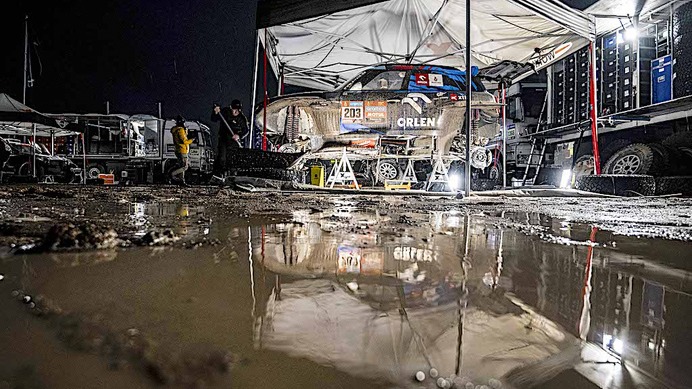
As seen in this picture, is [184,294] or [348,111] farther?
[348,111]

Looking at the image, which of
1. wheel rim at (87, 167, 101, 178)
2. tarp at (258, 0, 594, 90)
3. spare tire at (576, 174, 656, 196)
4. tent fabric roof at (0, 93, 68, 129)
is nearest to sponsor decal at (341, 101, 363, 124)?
tarp at (258, 0, 594, 90)

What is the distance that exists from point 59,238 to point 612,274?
1393mm

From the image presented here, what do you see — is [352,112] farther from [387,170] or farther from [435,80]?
[387,170]

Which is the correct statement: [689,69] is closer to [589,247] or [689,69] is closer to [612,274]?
[589,247]

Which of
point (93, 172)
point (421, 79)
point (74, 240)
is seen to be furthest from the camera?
point (93, 172)

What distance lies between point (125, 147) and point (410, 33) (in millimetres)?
8378

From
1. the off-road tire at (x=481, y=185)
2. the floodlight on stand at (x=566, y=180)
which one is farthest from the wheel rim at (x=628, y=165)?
the off-road tire at (x=481, y=185)

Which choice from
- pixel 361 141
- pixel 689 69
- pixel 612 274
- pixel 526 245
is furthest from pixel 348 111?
pixel 689 69

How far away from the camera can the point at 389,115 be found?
498 centimetres

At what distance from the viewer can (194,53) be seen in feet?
41.3

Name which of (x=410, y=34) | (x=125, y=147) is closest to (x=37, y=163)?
(x=125, y=147)

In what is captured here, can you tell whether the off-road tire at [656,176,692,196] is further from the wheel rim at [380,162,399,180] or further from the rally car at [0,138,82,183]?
the rally car at [0,138,82,183]

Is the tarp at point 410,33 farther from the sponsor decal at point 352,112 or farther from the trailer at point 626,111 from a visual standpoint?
the trailer at point 626,111

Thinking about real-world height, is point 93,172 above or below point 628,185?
above
